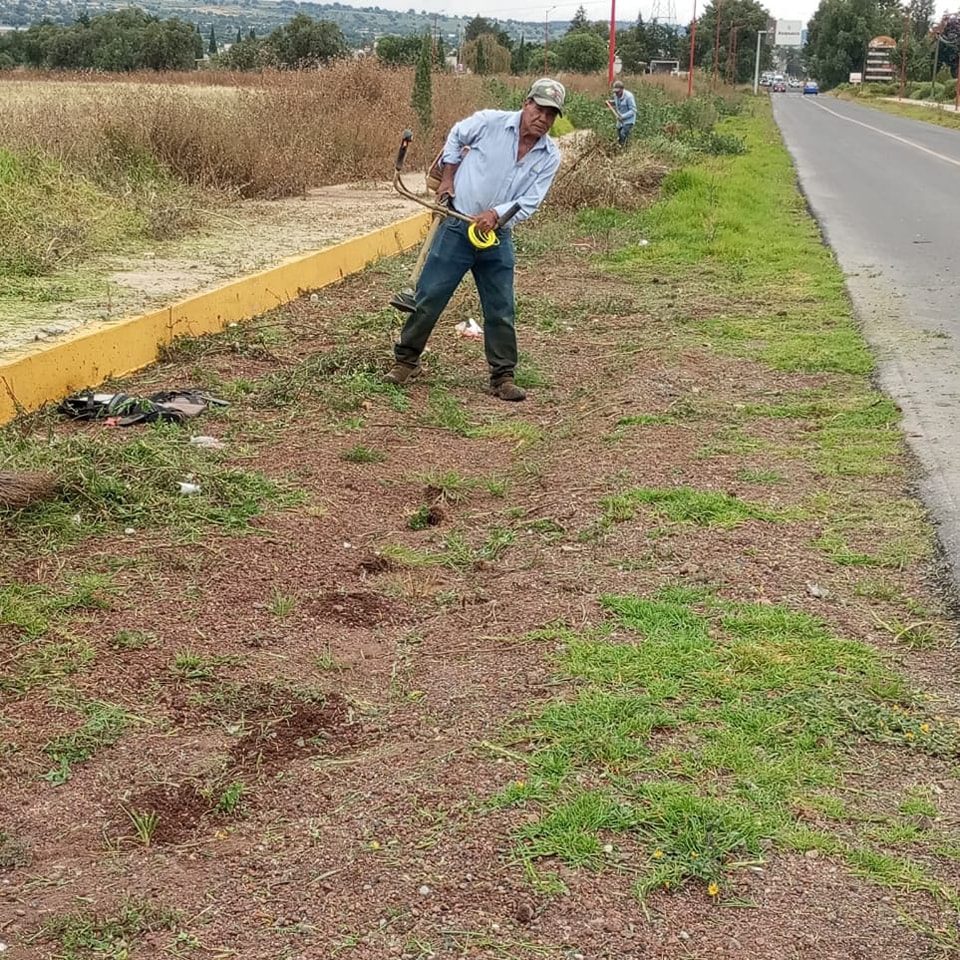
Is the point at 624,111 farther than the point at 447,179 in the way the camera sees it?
Yes

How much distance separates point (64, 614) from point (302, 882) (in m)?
1.69

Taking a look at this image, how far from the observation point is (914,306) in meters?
9.28

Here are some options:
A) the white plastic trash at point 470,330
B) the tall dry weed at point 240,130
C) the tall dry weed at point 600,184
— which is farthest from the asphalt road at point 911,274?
the tall dry weed at point 240,130

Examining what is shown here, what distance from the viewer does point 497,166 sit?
6.38 m

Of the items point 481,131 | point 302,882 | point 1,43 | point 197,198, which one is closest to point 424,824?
point 302,882

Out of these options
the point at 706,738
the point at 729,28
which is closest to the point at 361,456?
the point at 706,738

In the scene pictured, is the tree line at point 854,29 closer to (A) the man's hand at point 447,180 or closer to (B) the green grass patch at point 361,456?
(A) the man's hand at point 447,180

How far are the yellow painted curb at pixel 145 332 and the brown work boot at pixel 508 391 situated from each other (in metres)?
2.05

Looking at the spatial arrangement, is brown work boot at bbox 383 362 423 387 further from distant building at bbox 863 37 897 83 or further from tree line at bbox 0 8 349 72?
distant building at bbox 863 37 897 83

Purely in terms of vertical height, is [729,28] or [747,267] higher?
[729,28]

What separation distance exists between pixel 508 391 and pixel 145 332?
7.27 ft

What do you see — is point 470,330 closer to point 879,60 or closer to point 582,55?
point 582,55

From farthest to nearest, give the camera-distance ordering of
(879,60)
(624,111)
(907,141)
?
(879,60), (907,141), (624,111)

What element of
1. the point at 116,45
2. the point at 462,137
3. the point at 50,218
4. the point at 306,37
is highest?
the point at 116,45
